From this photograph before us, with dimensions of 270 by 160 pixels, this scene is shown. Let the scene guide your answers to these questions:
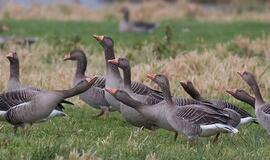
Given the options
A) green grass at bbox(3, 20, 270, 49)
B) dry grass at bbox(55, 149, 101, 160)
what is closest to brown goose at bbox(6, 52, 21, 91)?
dry grass at bbox(55, 149, 101, 160)

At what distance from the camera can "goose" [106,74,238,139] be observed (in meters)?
9.32

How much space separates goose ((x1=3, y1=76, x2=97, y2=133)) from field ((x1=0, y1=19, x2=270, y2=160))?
0.19 meters

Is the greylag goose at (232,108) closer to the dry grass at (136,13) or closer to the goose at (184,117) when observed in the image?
the goose at (184,117)

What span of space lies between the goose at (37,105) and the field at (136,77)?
0.19 metres

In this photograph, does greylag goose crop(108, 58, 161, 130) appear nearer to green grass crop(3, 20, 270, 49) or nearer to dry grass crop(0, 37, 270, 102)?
dry grass crop(0, 37, 270, 102)

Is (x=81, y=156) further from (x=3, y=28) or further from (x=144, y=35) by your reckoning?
(x=3, y=28)

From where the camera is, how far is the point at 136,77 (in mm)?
14203

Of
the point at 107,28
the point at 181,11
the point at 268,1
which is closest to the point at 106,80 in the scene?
the point at 107,28

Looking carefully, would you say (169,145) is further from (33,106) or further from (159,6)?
(159,6)

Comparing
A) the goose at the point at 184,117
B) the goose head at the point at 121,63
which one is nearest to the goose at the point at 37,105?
the goose at the point at 184,117

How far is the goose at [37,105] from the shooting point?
380 inches

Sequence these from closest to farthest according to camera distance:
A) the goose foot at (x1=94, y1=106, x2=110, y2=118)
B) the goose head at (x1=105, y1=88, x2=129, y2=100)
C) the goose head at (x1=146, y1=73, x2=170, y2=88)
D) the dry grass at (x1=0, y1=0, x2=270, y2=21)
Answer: the goose head at (x1=105, y1=88, x2=129, y2=100)
the goose head at (x1=146, y1=73, x2=170, y2=88)
the goose foot at (x1=94, y1=106, x2=110, y2=118)
the dry grass at (x1=0, y1=0, x2=270, y2=21)

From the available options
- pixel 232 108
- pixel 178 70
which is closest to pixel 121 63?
pixel 232 108

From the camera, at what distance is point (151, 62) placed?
50.2 ft
